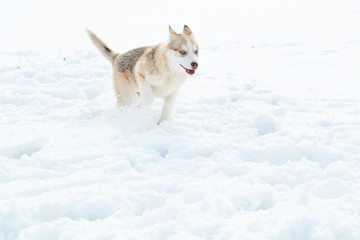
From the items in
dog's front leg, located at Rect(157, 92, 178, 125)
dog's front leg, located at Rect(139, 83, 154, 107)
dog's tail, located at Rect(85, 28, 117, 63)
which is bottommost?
dog's front leg, located at Rect(157, 92, 178, 125)

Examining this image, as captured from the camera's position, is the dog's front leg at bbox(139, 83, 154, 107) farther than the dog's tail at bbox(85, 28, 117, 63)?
No

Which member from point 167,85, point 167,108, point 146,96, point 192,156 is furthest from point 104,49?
point 192,156

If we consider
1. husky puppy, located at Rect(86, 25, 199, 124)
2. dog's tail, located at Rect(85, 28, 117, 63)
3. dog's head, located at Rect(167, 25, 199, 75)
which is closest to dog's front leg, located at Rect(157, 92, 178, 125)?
husky puppy, located at Rect(86, 25, 199, 124)

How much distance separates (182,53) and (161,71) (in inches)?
15.6

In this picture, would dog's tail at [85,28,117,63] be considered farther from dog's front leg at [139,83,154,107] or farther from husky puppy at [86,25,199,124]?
dog's front leg at [139,83,154,107]

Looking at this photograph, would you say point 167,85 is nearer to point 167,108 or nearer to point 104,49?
point 167,108

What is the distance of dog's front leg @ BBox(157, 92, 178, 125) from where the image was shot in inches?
182

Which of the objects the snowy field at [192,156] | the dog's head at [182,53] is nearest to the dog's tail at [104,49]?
the snowy field at [192,156]

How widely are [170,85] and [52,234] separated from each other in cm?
270

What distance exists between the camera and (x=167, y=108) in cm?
468

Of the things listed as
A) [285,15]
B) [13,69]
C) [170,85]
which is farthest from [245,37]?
[170,85]

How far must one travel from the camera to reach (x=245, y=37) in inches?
523

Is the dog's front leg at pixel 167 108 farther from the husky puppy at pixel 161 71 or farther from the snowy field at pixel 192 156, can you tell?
the snowy field at pixel 192 156

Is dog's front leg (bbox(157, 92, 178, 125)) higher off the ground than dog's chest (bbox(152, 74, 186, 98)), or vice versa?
dog's chest (bbox(152, 74, 186, 98))
